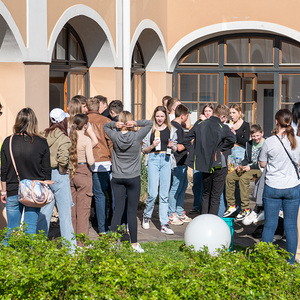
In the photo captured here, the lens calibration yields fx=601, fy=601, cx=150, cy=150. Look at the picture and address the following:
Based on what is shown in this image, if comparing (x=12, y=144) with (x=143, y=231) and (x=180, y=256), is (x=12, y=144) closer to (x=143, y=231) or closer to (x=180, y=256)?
(x=180, y=256)

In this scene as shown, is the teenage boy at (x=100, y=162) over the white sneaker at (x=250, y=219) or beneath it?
over

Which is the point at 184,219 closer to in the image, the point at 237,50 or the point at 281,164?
the point at 281,164

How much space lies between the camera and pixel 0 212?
7.11 metres

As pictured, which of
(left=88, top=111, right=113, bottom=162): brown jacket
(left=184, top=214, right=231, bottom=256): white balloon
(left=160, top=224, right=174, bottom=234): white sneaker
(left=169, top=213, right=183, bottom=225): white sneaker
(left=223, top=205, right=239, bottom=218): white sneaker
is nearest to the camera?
(left=184, top=214, right=231, bottom=256): white balloon

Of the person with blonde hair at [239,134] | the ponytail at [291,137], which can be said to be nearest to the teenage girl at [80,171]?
the ponytail at [291,137]

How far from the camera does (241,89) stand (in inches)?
565

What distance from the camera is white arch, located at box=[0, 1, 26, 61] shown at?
764 cm

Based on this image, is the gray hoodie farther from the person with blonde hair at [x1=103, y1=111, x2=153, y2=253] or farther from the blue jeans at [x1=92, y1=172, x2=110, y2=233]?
the blue jeans at [x1=92, y1=172, x2=110, y2=233]

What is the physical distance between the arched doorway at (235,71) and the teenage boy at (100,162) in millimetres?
7097

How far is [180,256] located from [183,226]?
167 centimetres

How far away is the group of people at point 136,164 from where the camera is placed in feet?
18.8

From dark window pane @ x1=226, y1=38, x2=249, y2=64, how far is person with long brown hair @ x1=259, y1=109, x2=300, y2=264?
8.46 m

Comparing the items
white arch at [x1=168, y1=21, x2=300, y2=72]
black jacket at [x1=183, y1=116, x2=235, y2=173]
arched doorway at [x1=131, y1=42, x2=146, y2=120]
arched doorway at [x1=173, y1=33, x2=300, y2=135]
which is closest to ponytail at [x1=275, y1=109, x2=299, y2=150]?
black jacket at [x1=183, y1=116, x2=235, y2=173]

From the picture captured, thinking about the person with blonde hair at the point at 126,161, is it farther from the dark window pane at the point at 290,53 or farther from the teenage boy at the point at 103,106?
the dark window pane at the point at 290,53
